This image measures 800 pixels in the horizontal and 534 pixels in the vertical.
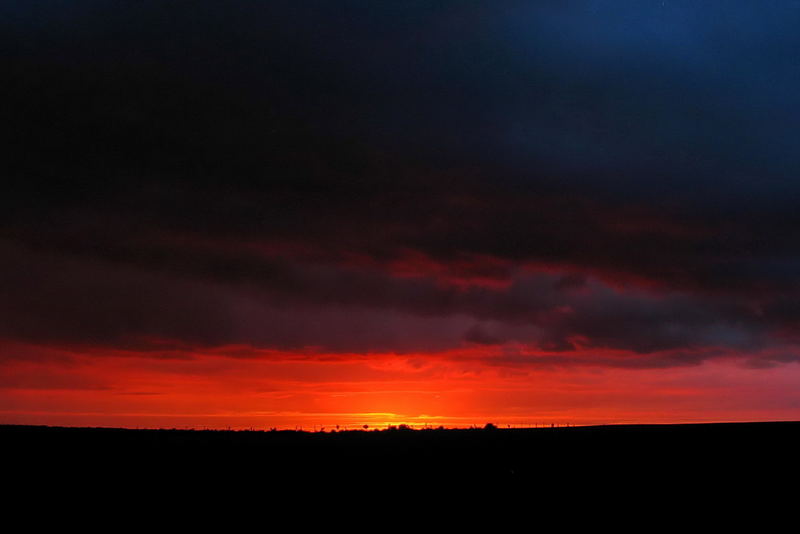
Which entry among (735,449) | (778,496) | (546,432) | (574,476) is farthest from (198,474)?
(546,432)

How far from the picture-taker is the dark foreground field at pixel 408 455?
3117 centimetres

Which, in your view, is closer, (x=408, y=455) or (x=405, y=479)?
(x=405, y=479)

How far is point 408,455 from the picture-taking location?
3847 cm

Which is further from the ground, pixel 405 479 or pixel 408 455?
pixel 408 455

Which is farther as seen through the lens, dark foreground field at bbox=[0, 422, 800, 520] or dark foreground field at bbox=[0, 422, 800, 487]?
dark foreground field at bbox=[0, 422, 800, 487]

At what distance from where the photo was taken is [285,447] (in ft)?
138

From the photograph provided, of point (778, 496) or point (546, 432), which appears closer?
point (778, 496)

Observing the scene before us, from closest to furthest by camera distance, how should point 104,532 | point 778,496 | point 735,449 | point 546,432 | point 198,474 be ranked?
point 104,532, point 778,496, point 198,474, point 735,449, point 546,432

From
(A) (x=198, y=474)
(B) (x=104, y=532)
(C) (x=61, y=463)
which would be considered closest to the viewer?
(B) (x=104, y=532)

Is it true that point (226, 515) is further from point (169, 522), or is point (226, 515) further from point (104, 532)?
point (104, 532)

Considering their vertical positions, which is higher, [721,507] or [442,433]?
[442,433]

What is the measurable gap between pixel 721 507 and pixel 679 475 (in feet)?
21.8

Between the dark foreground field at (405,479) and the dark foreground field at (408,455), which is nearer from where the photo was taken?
the dark foreground field at (405,479)

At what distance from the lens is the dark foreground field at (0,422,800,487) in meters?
31.2
